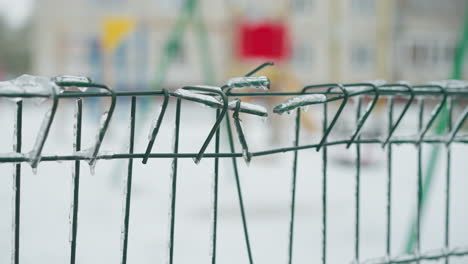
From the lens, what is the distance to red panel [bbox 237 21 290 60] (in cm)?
566

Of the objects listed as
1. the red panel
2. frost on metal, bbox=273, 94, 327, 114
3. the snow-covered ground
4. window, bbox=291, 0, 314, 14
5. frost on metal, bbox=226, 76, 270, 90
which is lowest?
the snow-covered ground

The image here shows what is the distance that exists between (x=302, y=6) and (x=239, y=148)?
8337 millimetres

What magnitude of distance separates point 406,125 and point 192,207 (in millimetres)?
9037

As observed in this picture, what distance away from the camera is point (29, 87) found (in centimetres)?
66

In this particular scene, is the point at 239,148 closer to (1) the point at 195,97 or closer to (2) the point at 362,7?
(1) the point at 195,97

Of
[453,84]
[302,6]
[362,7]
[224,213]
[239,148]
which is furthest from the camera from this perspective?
[362,7]

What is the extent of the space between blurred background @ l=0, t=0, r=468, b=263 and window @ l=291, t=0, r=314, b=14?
4 centimetres

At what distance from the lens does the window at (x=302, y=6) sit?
12422 millimetres

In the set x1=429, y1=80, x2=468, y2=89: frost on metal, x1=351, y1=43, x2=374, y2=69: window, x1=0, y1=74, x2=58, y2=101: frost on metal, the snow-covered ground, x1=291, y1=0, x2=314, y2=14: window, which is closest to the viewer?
x1=0, y1=74, x2=58, y2=101: frost on metal

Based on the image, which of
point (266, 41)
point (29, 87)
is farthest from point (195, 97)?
point (266, 41)

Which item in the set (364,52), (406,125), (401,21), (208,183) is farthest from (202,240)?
(401,21)

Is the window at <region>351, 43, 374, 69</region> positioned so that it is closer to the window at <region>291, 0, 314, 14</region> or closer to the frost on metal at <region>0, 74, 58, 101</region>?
the window at <region>291, 0, 314, 14</region>

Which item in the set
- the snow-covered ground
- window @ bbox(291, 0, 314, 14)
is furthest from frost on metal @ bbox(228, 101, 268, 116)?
window @ bbox(291, 0, 314, 14)

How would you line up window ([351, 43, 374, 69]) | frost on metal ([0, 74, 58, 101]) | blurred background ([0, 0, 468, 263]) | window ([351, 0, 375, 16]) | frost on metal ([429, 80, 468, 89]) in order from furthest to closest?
window ([351, 43, 374, 69]), window ([351, 0, 375, 16]), blurred background ([0, 0, 468, 263]), frost on metal ([429, 80, 468, 89]), frost on metal ([0, 74, 58, 101])
